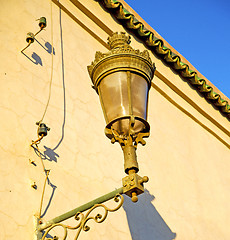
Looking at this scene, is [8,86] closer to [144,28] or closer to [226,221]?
[144,28]

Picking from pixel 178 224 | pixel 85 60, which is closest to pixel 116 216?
pixel 178 224

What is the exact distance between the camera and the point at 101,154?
3691 mm

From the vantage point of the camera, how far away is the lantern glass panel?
8.52 ft

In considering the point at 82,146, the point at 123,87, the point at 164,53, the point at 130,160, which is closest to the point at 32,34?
the point at 82,146

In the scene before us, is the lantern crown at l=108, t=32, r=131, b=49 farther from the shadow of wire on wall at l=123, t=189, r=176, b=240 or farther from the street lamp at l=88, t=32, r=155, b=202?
the shadow of wire on wall at l=123, t=189, r=176, b=240

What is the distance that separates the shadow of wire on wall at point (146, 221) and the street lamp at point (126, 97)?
3.69 feet

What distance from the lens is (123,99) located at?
8.65 feet

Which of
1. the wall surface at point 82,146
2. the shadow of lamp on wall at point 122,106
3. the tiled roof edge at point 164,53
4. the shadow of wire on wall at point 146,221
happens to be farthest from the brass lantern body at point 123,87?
the tiled roof edge at point 164,53

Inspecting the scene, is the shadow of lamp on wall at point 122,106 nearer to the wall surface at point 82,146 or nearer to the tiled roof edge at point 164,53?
the wall surface at point 82,146

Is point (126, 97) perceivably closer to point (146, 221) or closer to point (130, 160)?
point (130, 160)

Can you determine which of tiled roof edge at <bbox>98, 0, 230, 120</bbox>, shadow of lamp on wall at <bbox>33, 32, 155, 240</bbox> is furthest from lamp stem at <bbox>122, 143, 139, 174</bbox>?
tiled roof edge at <bbox>98, 0, 230, 120</bbox>

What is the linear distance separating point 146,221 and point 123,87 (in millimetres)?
1386

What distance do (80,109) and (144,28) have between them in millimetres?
1570

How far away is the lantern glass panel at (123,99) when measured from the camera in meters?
2.60
